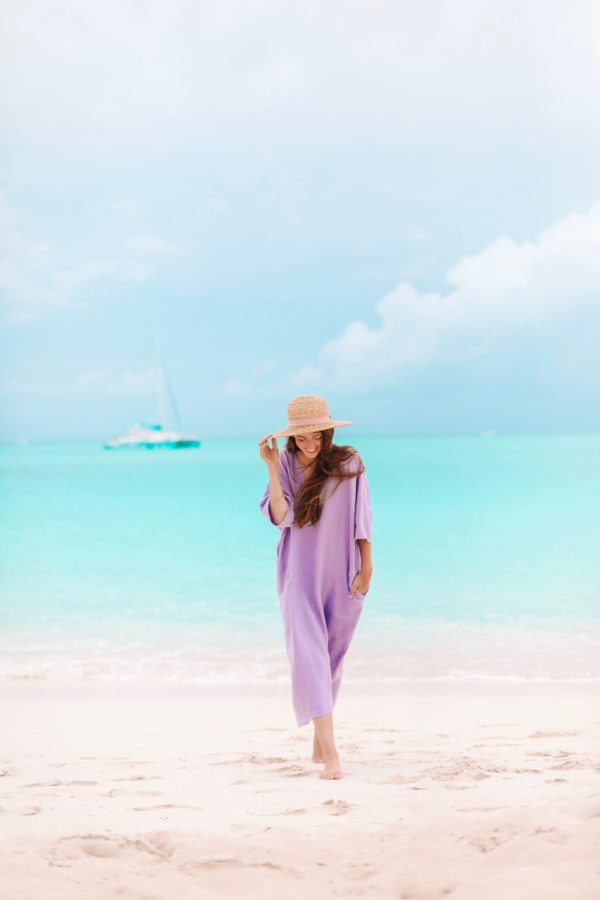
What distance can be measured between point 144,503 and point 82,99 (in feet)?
98.9

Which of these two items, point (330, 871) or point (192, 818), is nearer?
point (330, 871)

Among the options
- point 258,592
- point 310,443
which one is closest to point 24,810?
point 310,443

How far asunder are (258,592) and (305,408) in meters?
5.17

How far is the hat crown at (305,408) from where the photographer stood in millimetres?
2732

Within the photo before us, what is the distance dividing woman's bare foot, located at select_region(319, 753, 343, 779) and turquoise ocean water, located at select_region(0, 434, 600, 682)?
2172 mm

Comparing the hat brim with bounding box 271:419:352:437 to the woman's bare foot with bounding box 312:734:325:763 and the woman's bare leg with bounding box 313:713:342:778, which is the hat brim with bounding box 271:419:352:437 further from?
the woman's bare foot with bounding box 312:734:325:763

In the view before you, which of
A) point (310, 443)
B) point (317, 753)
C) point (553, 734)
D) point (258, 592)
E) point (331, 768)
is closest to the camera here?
point (331, 768)

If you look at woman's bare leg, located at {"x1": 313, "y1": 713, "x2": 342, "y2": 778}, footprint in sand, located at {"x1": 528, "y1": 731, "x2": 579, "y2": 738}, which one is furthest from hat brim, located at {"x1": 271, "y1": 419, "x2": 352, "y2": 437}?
footprint in sand, located at {"x1": 528, "y1": 731, "x2": 579, "y2": 738}

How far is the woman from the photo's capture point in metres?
2.71

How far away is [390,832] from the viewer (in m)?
2.03

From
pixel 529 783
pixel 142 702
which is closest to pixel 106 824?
pixel 529 783

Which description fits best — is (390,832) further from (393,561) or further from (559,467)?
(559,467)

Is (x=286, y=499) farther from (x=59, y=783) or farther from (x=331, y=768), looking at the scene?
(x=59, y=783)

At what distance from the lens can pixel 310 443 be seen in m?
2.75
